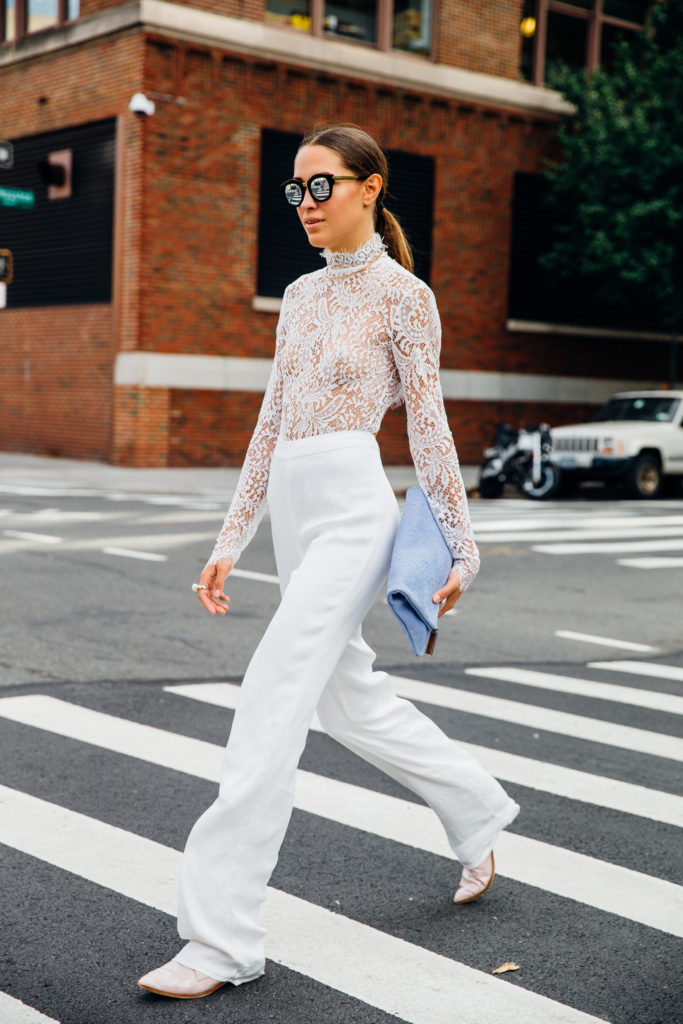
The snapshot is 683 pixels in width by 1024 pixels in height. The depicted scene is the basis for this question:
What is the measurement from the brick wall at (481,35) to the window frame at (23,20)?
286 inches

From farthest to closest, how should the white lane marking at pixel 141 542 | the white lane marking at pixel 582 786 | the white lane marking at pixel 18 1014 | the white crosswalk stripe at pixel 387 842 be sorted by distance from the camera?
1. the white lane marking at pixel 141 542
2. the white lane marking at pixel 582 786
3. the white crosswalk stripe at pixel 387 842
4. the white lane marking at pixel 18 1014

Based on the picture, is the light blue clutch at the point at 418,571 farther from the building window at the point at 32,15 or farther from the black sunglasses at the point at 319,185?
the building window at the point at 32,15

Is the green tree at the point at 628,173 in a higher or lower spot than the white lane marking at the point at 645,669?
higher

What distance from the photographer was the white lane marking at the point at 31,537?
12562mm

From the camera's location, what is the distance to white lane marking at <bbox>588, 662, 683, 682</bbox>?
297 inches

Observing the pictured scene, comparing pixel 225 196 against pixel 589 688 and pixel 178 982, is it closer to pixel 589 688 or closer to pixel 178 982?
pixel 589 688

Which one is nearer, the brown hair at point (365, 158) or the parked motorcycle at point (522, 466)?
the brown hair at point (365, 158)

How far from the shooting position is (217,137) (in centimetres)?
2350

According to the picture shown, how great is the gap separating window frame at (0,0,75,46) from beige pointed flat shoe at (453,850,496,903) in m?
23.2

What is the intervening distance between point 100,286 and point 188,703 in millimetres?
18735

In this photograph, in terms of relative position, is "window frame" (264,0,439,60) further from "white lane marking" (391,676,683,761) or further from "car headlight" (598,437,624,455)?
"white lane marking" (391,676,683,761)

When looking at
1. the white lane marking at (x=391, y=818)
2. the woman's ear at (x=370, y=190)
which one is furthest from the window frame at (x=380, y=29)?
the woman's ear at (x=370, y=190)

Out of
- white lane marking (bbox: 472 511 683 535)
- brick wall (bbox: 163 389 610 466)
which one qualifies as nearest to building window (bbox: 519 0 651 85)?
brick wall (bbox: 163 389 610 466)

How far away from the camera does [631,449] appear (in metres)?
21.1
